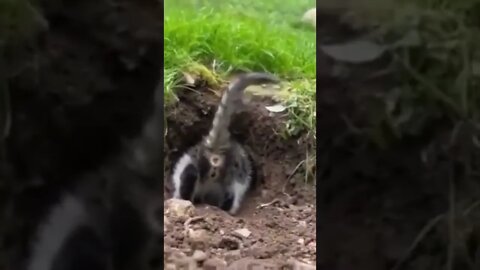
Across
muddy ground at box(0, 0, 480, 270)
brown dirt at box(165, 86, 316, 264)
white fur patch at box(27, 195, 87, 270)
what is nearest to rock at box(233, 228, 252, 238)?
brown dirt at box(165, 86, 316, 264)

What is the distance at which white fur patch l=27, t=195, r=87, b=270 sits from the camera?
3.10 ft

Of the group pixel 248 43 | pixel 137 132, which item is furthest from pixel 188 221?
pixel 248 43

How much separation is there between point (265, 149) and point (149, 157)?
0.17 metres

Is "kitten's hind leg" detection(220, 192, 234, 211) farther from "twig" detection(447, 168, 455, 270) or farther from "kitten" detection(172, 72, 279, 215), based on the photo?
"twig" detection(447, 168, 455, 270)

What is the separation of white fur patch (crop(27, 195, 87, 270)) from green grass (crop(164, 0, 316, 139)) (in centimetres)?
21

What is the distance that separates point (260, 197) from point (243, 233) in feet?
0.19

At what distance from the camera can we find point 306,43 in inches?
39.6

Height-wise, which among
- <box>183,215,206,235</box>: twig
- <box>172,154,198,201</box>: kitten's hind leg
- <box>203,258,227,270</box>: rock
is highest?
<box>172,154,198,201</box>: kitten's hind leg

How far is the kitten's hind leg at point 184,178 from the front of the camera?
39.6 inches

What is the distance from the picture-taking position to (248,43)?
3.33ft

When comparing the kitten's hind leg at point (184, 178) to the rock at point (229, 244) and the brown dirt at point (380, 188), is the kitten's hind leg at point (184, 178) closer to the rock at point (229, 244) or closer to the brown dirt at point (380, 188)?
the rock at point (229, 244)

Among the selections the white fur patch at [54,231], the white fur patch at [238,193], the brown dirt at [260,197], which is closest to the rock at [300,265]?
the brown dirt at [260,197]

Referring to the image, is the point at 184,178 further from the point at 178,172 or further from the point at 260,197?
the point at 260,197

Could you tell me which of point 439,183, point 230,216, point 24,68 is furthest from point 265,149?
point 24,68
